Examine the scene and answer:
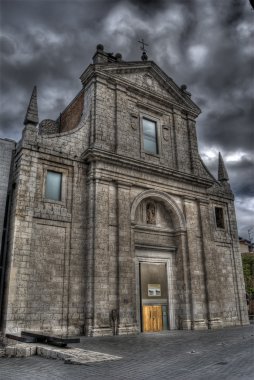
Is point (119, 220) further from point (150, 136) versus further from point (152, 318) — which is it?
point (150, 136)

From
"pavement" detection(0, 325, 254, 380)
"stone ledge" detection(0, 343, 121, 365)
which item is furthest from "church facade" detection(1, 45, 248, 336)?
"pavement" detection(0, 325, 254, 380)

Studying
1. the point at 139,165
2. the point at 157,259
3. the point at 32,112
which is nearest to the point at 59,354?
the point at 157,259

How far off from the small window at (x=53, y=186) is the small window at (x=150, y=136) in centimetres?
558

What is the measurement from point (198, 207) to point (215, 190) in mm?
2789

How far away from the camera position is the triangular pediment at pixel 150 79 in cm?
1867

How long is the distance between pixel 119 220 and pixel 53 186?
338 centimetres

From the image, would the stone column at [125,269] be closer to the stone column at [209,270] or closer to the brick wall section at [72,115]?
the stone column at [209,270]

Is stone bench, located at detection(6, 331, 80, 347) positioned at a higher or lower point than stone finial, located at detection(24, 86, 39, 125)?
lower

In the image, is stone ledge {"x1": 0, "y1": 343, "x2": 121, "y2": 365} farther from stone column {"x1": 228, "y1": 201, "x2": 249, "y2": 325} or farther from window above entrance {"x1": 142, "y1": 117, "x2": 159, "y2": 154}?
stone column {"x1": 228, "y1": 201, "x2": 249, "y2": 325}

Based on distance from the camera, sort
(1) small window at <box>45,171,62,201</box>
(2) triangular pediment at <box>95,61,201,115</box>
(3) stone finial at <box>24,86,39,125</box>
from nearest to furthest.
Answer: (1) small window at <box>45,171,62,201</box> → (3) stone finial at <box>24,86,39,125</box> → (2) triangular pediment at <box>95,61,201,115</box>

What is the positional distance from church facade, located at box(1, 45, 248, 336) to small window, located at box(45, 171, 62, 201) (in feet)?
0.16

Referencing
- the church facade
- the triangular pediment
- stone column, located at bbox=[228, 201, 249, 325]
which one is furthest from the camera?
stone column, located at bbox=[228, 201, 249, 325]

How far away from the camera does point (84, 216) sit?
1548cm

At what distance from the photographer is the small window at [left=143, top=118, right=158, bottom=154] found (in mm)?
18922
